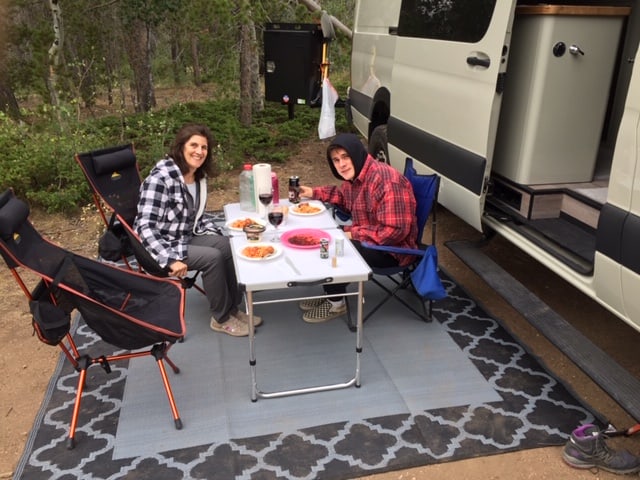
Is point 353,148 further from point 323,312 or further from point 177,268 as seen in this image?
point 177,268

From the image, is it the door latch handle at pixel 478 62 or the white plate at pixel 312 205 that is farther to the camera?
the white plate at pixel 312 205

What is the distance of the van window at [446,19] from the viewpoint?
10.5 ft

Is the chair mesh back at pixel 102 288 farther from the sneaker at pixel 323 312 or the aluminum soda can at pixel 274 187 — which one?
the sneaker at pixel 323 312

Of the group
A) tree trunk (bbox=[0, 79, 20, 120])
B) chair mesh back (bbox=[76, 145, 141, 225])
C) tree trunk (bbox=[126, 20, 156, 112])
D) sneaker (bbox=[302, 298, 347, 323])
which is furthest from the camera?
tree trunk (bbox=[126, 20, 156, 112])

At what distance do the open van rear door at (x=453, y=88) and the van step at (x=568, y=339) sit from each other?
29cm

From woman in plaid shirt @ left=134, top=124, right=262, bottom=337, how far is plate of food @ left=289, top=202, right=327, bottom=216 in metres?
0.47

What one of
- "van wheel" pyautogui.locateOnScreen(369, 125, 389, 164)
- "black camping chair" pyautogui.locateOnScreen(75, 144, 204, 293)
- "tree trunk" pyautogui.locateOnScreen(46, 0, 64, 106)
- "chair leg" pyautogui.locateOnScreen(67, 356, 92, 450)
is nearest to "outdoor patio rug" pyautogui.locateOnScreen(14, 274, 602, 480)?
"chair leg" pyautogui.locateOnScreen(67, 356, 92, 450)

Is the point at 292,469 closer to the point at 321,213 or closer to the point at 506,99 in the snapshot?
the point at 321,213

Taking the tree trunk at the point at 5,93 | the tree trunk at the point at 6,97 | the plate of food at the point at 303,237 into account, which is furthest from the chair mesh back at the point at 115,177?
the tree trunk at the point at 6,97

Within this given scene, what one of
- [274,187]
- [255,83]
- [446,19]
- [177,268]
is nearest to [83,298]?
[177,268]

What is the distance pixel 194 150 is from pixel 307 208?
0.76 m

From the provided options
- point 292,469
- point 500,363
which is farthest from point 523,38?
point 292,469

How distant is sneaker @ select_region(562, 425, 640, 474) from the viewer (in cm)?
239

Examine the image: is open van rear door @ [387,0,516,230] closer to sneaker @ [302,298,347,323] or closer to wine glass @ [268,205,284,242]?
sneaker @ [302,298,347,323]
